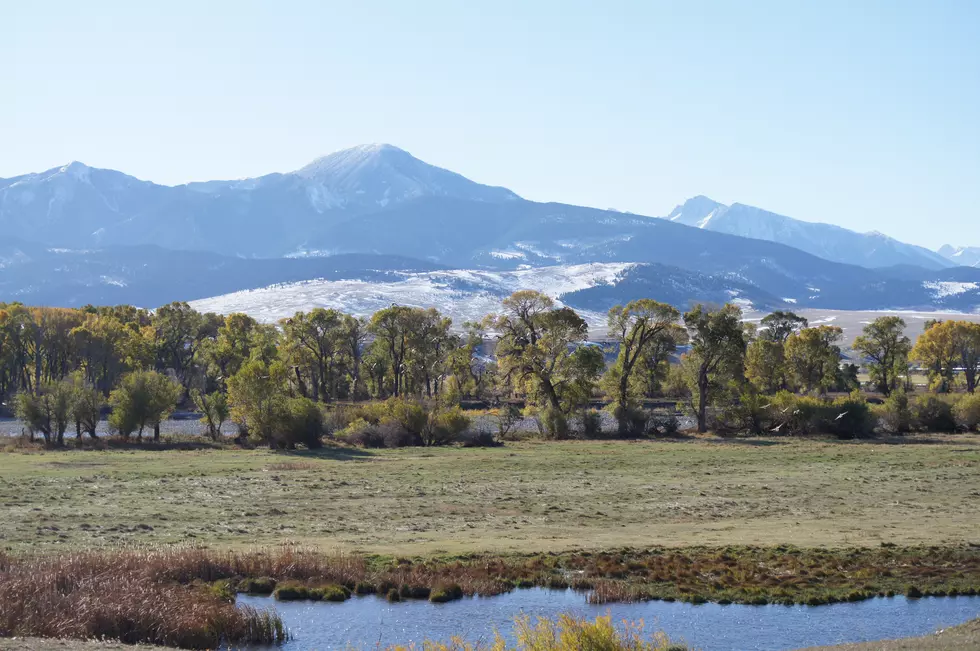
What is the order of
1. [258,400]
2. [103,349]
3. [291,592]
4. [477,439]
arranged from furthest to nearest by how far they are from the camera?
[103,349], [477,439], [258,400], [291,592]

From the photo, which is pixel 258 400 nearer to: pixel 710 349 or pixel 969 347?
pixel 710 349

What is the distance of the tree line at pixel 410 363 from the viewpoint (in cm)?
8688

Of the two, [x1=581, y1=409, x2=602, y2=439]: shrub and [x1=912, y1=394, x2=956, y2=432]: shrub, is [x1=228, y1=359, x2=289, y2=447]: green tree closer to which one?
[x1=581, y1=409, x2=602, y2=439]: shrub

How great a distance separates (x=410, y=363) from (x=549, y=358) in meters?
20.9

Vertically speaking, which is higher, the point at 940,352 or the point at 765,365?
the point at 940,352

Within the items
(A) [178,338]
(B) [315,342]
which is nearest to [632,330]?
(B) [315,342]

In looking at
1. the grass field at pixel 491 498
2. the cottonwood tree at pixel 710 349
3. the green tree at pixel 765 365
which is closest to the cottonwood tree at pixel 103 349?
the grass field at pixel 491 498

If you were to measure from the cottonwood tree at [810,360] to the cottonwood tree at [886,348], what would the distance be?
614 cm

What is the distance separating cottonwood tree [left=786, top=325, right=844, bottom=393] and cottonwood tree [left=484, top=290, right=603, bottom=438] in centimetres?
3713

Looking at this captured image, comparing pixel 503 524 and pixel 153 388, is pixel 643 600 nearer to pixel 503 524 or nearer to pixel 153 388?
pixel 503 524

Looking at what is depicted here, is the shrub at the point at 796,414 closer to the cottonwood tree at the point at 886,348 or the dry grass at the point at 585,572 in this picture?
the cottonwood tree at the point at 886,348

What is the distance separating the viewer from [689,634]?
30781 millimetres

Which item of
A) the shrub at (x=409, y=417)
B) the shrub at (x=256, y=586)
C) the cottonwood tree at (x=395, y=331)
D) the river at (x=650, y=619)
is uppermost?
the cottonwood tree at (x=395, y=331)

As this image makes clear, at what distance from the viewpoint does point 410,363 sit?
117688 millimetres
